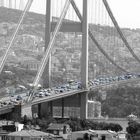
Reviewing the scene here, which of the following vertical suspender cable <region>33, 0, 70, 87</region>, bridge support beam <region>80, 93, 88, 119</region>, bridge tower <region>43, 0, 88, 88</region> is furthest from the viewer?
bridge support beam <region>80, 93, 88, 119</region>

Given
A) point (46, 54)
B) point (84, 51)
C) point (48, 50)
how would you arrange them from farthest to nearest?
point (84, 51) < point (48, 50) < point (46, 54)

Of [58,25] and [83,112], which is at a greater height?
[58,25]

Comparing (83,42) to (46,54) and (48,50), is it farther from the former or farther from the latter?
(46,54)

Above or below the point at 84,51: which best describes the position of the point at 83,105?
below

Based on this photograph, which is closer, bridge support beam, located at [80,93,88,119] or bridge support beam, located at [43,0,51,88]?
bridge support beam, located at [43,0,51,88]

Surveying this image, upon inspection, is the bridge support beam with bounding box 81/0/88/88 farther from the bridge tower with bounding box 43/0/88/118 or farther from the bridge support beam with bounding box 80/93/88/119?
the bridge support beam with bounding box 80/93/88/119

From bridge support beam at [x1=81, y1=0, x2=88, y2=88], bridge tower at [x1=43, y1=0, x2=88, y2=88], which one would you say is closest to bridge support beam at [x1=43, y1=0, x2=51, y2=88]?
bridge tower at [x1=43, y1=0, x2=88, y2=88]

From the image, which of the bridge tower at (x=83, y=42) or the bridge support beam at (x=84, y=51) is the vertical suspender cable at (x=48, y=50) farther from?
the bridge support beam at (x=84, y=51)

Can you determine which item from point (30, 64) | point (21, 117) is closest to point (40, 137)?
point (21, 117)

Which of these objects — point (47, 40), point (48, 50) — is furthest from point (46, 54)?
point (47, 40)

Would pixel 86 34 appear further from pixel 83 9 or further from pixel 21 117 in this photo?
pixel 21 117

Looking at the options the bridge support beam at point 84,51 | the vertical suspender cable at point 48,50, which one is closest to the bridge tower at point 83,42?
the bridge support beam at point 84,51
